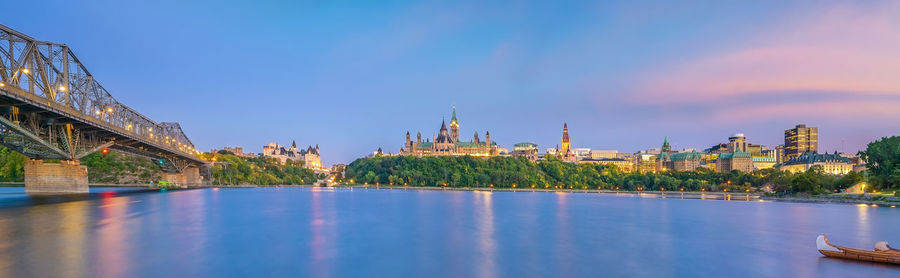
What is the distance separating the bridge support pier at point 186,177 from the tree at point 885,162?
118m

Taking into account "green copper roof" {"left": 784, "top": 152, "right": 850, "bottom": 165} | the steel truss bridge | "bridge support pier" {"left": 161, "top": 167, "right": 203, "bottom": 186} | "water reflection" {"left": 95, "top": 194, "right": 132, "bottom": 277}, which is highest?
the steel truss bridge

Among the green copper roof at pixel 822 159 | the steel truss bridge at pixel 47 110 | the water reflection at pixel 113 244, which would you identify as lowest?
the water reflection at pixel 113 244

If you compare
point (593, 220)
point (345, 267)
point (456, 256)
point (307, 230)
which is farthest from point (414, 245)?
point (593, 220)

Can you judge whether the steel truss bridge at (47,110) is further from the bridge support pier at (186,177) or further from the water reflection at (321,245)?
the bridge support pier at (186,177)

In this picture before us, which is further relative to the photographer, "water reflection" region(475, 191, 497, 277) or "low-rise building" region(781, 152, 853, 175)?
"low-rise building" region(781, 152, 853, 175)

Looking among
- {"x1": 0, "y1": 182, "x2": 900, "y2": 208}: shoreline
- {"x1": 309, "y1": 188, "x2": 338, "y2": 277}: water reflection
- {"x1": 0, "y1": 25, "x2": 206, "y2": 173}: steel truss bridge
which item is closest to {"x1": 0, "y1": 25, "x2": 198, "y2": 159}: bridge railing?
{"x1": 0, "y1": 25, "x2": 206, "y2": 173}: steel truss bridge

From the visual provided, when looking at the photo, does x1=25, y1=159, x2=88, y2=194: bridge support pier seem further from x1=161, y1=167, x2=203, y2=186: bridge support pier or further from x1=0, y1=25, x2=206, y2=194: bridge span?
x1=161, y1=167, x2=203, y2=186: bridge support pier

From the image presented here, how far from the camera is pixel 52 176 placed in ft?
156

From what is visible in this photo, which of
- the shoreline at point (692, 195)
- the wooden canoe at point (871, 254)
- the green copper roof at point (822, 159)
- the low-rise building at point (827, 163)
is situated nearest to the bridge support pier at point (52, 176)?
the shoreline at point (692, 195)

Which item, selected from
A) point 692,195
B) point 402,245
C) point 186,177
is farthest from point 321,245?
point 692,195

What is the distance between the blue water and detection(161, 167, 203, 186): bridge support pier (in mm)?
60225

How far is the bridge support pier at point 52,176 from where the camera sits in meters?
47.2

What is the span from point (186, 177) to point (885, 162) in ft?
394

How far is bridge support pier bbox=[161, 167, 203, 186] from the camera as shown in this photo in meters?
101
